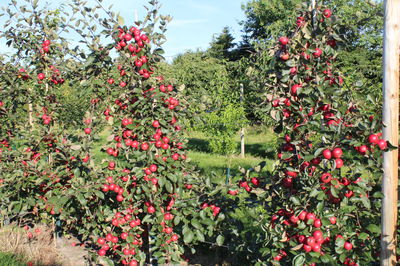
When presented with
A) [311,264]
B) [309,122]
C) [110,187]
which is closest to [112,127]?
[110,187]

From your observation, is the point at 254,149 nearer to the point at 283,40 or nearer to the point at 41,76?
the point at 41,76

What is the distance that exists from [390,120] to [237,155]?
26.3 ft

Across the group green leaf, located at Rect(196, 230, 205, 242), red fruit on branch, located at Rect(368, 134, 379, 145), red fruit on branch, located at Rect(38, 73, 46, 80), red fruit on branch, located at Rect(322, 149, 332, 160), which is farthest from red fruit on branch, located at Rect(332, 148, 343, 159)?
red fruit on branch, located at Rect(38, 73, 46, 80)

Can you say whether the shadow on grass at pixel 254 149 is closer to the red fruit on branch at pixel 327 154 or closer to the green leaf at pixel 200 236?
the green leaf at pixel 200 236

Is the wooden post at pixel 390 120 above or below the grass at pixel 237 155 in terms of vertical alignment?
above

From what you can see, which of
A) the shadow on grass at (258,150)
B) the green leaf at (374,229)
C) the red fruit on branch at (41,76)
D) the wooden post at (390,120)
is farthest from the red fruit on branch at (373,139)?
the shadow on grass at (258,150)

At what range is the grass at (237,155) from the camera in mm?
7309

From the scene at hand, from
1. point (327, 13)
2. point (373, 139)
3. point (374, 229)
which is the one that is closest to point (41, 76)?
point (327, 13)

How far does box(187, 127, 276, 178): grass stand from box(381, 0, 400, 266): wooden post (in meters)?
2.19

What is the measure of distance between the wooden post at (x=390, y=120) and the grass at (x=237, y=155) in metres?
2.19

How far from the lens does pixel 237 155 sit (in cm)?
970

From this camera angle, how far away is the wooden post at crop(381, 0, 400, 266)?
5.58 ft

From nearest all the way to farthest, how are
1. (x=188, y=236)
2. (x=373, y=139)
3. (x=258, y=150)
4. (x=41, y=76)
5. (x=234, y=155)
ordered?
(x=373, y=139) → (x=188, y=236) → (x=41, y=76) → (x=234, y=155) → (x=258, y=150)

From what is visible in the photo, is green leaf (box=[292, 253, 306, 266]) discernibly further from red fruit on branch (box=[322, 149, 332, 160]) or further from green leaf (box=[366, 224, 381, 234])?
red fruit on branch (box=[322, 149, 332, 160])
